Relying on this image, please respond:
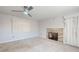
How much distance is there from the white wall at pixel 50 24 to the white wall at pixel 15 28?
3.04 feet

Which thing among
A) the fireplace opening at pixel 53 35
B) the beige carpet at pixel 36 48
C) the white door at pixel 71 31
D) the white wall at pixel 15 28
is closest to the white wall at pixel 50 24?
the fireplace opening at pixel 53 35

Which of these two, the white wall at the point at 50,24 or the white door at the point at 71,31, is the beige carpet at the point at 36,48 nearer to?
the white door at the point at 71,31

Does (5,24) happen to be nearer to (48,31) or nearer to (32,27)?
(32,27)

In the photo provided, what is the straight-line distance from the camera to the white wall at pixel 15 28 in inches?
237

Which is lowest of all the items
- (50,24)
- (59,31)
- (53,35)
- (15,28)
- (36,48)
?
(36,48)

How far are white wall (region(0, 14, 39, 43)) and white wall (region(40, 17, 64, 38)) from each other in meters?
0.93

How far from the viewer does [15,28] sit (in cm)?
694

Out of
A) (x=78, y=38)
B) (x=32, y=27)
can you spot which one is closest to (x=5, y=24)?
(x=32, y=27)

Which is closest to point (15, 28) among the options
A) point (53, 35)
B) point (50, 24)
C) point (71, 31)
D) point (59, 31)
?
point (50, 24)

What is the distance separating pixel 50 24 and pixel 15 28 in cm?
340

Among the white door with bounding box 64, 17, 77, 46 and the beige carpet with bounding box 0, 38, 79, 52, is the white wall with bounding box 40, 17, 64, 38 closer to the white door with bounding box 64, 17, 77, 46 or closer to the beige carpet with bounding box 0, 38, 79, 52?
the white door with bounding box 64, 17, 77, 46

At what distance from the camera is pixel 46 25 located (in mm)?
8578

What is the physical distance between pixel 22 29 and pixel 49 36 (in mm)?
2884

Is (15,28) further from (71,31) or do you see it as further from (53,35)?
(71,31)
